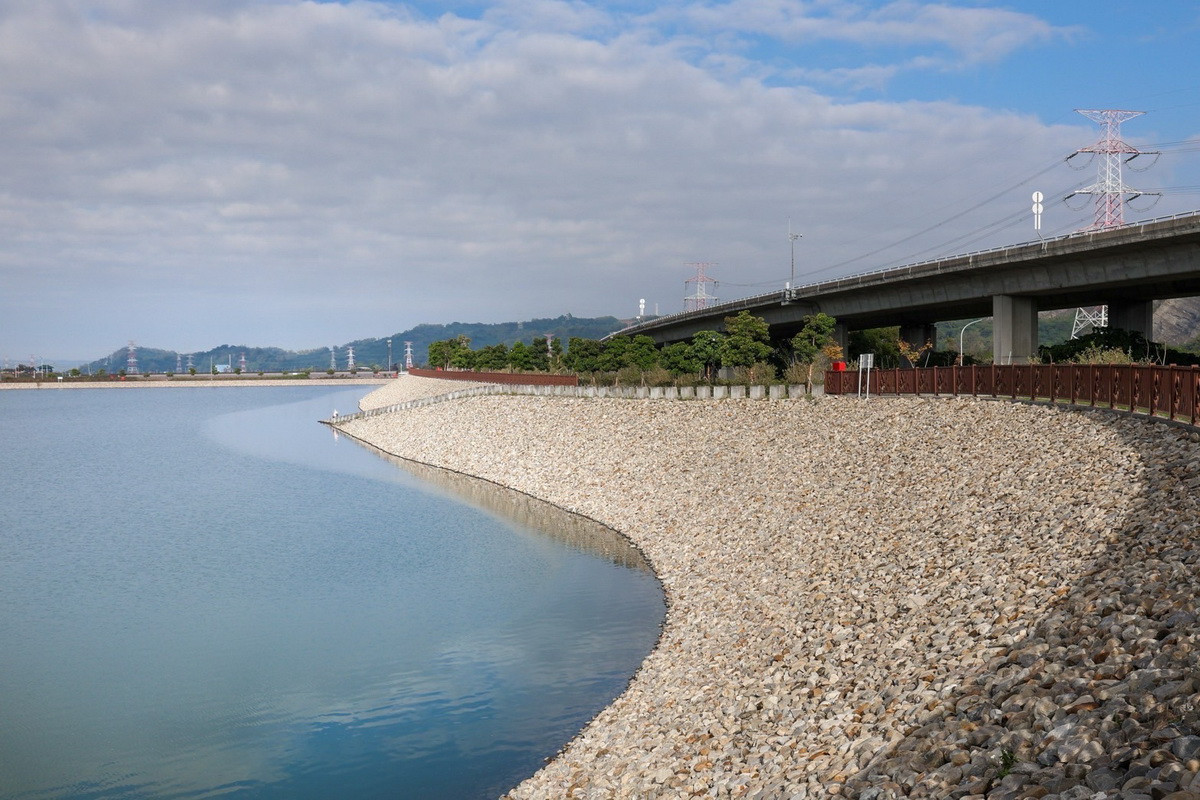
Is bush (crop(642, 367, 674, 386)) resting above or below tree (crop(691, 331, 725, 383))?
below

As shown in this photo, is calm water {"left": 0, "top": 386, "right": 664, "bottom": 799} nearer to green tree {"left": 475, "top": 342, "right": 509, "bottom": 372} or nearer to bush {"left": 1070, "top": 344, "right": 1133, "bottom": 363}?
bush {"left": 1070, "top": 344, "right": 1133, "bottom": 363}

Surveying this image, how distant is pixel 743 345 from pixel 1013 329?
22954mm

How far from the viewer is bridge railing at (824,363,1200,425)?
26.7 m

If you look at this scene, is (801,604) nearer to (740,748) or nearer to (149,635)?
(740,748)

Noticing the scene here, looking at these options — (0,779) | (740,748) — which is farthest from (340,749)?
(740,748)

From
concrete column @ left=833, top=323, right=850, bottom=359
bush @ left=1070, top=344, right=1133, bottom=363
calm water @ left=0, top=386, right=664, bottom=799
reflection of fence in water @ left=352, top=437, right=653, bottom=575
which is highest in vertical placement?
concrete column @ left=833, top=323, right=850, bottom=359

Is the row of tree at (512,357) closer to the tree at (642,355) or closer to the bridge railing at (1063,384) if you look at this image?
the tree at (642,355)

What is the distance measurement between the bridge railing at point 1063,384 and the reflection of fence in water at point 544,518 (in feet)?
55.6

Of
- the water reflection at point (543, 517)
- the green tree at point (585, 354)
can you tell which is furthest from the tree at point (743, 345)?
the green tree at point (585, 354)

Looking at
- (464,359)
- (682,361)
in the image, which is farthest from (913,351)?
(464,359)

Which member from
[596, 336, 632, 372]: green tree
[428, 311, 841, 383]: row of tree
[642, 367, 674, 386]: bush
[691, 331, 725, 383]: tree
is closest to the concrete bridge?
[428, 311, 841, 383]: row of tree

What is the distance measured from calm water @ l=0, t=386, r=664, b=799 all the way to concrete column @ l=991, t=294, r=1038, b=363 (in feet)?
94.7

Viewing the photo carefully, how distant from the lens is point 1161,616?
45.4 ft

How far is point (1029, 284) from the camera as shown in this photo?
5309cm
